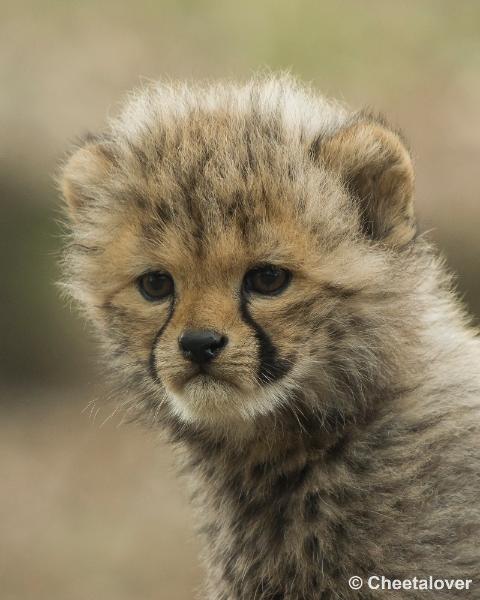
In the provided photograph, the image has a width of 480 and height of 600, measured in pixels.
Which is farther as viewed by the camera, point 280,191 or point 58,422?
point 58,422

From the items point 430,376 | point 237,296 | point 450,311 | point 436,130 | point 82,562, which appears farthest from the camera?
point 436,130

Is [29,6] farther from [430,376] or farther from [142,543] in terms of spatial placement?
[430,376]

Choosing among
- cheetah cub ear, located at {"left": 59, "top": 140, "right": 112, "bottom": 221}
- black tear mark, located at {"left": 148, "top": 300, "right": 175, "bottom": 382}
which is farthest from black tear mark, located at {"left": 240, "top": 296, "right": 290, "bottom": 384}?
cheetah cub ear, located at {"left": 59, "top": 140, "right": 112, "bottom": 221}

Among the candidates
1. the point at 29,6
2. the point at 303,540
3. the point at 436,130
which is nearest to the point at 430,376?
the point at 303,540

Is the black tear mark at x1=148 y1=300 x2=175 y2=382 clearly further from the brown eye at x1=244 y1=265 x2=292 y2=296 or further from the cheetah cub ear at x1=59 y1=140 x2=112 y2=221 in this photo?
the cheetah cub ear at x1=59 y1=140 x2=112 y2=221

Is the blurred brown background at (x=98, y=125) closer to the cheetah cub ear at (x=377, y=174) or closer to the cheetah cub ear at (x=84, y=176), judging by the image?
the cheetah cub ear at (x=84, y=176)

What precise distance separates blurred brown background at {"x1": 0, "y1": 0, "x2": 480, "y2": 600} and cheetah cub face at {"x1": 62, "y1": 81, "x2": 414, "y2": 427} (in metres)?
3.63

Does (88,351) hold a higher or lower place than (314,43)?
lower

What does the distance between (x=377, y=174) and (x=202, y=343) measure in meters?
0.63

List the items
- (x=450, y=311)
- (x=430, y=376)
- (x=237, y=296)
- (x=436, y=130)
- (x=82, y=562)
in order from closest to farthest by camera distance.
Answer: (x=237, y=296) → (x=430, y=376) → (x=450, y=311) → (x=82, y=562) → (x=436, y=130)

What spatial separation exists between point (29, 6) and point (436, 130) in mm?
2563

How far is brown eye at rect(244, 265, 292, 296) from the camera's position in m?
2.78

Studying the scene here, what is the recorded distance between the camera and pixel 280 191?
2834 millimetres

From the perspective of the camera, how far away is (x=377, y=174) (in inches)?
118
